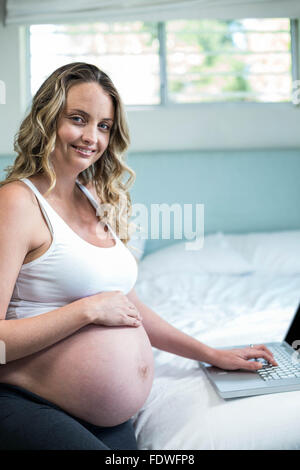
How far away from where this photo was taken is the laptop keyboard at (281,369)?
97 centimetres

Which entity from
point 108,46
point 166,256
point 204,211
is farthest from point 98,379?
point 108,46

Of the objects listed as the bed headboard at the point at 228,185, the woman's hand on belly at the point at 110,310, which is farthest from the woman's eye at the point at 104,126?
the bed headboard at the point at 228,185

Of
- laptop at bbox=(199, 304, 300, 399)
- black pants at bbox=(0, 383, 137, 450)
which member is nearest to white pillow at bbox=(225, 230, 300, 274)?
laptop at bbox=(199, 304, 300, 399)

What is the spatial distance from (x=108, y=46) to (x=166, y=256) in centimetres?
150

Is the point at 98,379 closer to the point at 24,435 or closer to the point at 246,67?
the point at 24,435

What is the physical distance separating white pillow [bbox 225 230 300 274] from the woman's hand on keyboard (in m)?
1.26

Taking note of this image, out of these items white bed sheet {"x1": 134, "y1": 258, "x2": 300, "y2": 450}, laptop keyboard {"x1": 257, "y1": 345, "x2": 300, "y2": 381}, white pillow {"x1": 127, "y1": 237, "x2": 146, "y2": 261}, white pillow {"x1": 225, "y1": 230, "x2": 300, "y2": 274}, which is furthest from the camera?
white pillow {"x1": 127, "y1": 237, "x2": 146, "y2": 261}

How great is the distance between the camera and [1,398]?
0.81m

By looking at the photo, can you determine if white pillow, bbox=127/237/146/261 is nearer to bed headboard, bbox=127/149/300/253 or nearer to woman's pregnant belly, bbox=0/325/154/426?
bed headboard, bbox=127/149/300/253

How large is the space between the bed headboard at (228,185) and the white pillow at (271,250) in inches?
10.7

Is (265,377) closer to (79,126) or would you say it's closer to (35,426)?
(35,426)

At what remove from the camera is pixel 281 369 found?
1009 mm

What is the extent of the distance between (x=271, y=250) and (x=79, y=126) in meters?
1.61

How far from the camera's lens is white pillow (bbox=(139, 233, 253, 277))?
2.29 m
